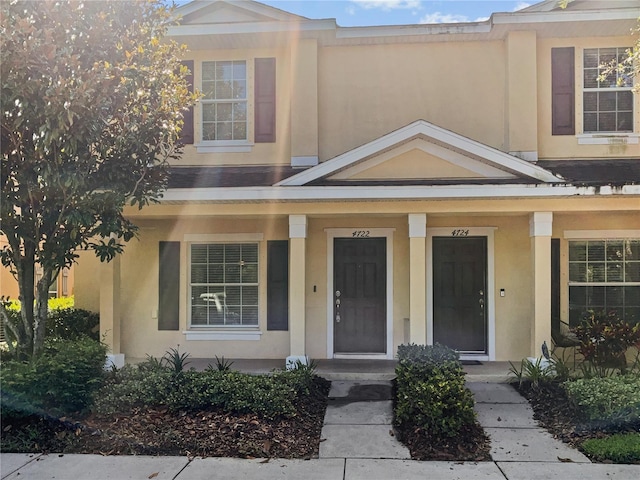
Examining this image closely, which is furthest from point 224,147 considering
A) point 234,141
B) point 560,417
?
point 560,417

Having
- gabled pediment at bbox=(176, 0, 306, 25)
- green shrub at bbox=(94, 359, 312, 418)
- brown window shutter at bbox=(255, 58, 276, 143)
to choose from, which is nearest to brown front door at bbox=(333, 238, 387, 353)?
brown window shutter at bbox=(255, 58, 276, 143)

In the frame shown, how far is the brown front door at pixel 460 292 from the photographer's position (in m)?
9.05

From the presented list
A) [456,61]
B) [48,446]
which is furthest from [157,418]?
[456,61]

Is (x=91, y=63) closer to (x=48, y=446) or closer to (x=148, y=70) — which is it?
(x=148, y=70)

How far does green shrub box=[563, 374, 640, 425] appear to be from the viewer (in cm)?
554

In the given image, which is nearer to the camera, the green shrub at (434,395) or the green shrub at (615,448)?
the green shrub at (615,448)

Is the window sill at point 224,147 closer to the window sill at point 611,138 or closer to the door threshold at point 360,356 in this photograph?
the door threshold at point 360,356

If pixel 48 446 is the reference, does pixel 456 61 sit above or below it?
above

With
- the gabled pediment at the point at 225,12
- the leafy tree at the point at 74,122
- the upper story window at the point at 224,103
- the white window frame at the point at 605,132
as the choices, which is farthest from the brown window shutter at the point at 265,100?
the white window frame at the point at 605,132

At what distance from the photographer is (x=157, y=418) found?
5.88 m

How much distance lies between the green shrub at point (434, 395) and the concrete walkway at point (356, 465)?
1.20 feet

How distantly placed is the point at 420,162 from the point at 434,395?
3.88 m

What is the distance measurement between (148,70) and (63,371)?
141 inches

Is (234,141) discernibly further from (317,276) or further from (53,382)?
(53,382)
